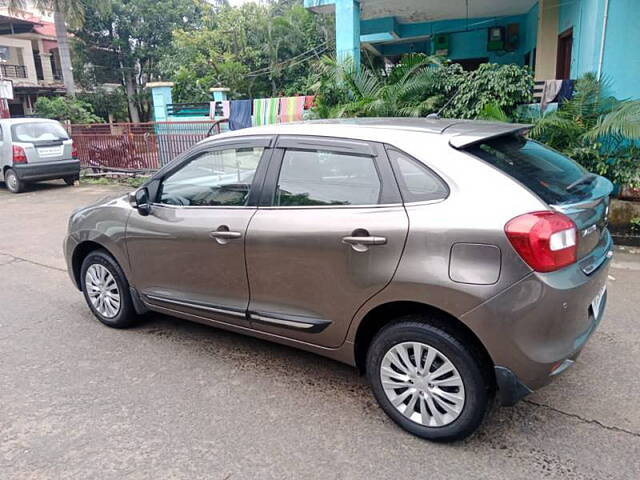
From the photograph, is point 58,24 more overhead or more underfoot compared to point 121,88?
more overhead

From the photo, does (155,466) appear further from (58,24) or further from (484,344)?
(58,24)

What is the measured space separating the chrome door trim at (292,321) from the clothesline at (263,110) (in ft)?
25.7

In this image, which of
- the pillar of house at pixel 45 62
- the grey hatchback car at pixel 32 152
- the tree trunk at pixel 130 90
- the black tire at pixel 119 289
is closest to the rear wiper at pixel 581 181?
the black tire at pixel 119 289

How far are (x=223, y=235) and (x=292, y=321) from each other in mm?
721

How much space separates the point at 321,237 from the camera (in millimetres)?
2967

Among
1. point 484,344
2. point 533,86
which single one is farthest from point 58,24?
point 484,344

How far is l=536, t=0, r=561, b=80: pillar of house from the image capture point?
32.8 feet

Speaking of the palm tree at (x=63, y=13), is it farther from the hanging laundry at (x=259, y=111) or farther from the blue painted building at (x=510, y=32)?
the hanging laundry at (x=259, y=111)

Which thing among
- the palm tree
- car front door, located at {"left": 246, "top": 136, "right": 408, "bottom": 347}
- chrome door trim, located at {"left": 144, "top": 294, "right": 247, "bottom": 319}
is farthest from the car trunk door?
the palm tree

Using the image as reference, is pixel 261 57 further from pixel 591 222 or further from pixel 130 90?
pixel 591 222

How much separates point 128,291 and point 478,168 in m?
2.96

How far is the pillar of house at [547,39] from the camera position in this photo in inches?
394

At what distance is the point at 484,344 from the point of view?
2.53 meters

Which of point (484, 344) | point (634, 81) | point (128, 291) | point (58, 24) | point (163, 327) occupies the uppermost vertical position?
A: point (58, 24)
